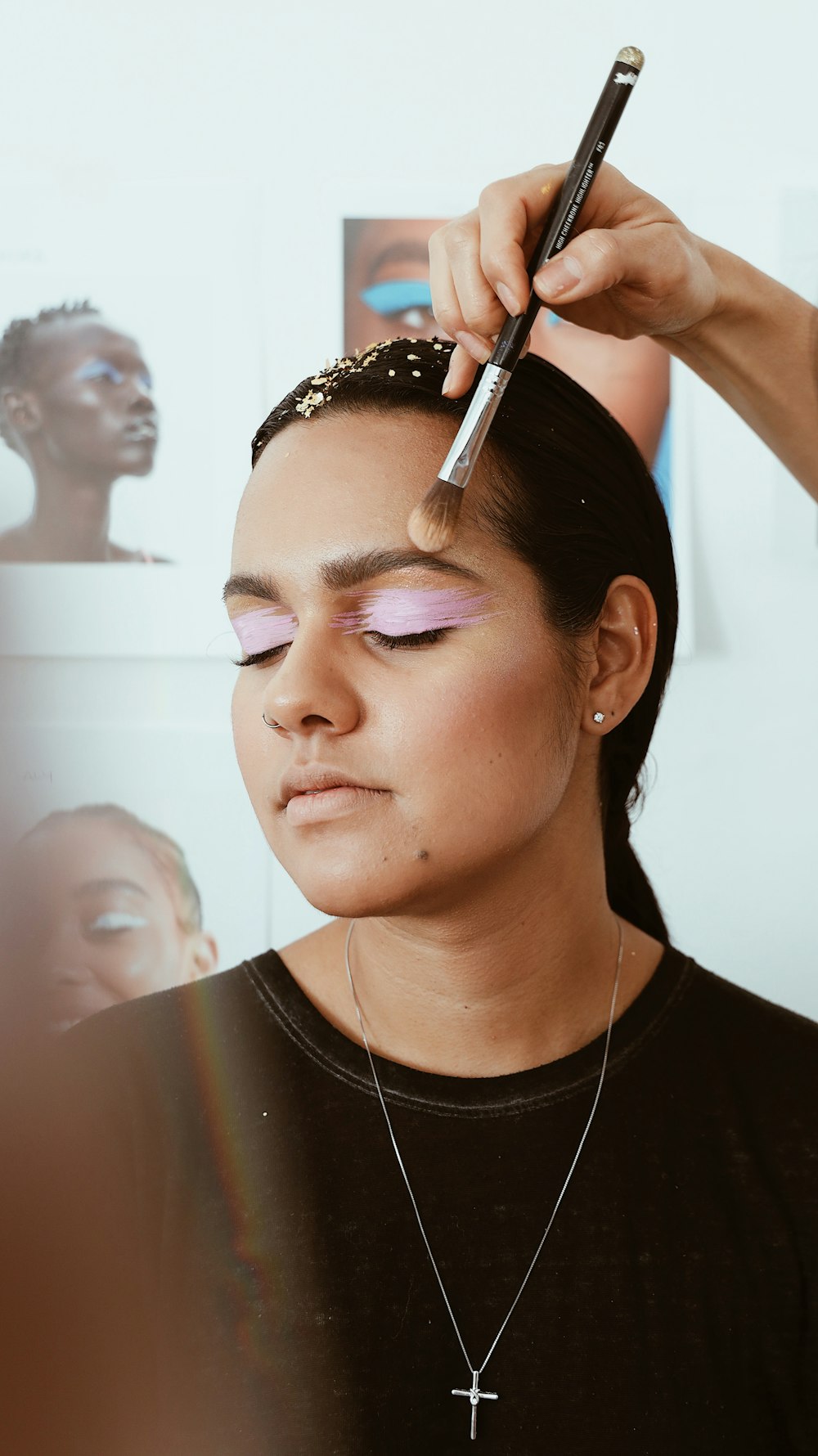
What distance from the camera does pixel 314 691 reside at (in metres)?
0.78

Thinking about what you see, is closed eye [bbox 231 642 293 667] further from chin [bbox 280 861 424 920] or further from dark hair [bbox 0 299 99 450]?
dark hair [bbox 0 299 99 450]

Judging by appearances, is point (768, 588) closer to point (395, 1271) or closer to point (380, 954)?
point (380, 954)

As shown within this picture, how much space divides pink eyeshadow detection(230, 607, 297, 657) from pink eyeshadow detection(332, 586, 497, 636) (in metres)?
0.04

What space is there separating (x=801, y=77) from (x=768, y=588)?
485mm

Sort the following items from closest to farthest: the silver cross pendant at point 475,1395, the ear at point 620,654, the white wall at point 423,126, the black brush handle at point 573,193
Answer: the black brush handle at point 573,193
the silver cross pendant at point 475,1395
the ear at point 620,654
the white wall at point 423,126

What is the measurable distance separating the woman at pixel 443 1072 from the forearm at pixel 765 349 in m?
0.02

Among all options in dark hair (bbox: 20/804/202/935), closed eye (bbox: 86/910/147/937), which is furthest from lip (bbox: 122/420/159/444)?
closed eye (bbox: 86/910/147/937)

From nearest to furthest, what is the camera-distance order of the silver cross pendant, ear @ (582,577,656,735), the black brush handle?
the black brush handle → the silver cross pendant → ear @ (582,577,656,735)

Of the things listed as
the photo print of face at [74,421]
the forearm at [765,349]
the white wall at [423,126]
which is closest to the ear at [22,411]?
the photo print of face at [74,421]

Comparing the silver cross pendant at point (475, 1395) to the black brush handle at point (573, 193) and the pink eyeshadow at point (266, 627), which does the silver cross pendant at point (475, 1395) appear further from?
the black brush handle at point (573, 193)

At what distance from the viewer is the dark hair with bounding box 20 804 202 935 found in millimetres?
1379

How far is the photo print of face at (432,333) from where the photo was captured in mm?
1304

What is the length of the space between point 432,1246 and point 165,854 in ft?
2.01

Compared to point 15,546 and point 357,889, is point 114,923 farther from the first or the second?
point 357,889
